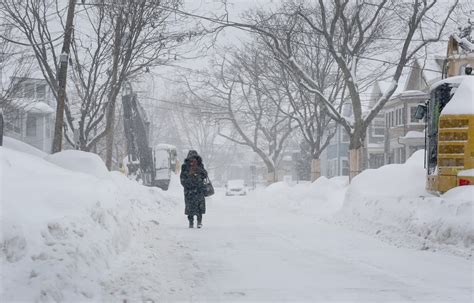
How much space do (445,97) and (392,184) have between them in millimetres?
3637

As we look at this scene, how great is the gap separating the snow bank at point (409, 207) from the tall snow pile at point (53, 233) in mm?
5364

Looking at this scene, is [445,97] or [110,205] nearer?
[110,205]

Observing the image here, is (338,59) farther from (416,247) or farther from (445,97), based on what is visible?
(416,247)

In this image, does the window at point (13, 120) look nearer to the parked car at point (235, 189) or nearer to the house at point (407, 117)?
the parked car at point (235, 189)

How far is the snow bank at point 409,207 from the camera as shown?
10.1 m

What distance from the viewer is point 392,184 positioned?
15.7 metres

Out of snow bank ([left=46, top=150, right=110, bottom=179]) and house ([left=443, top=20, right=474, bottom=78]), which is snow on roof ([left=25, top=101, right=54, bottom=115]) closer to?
snow bank ([left=46, top=150, right=110, bottom=179])

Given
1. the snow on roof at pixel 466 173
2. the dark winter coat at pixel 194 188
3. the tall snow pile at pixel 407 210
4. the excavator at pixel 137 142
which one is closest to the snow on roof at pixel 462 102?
the snow on roof at pixel 466 173

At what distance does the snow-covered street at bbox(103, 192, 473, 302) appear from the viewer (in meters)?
6.46

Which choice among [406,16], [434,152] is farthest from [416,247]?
[406,16]

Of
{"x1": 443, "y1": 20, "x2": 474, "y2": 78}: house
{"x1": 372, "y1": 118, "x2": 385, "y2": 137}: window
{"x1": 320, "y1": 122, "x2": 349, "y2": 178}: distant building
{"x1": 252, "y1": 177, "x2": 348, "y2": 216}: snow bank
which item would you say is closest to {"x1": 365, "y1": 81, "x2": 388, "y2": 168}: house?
{"x1": 372, "y1": 118, "x2": 385, "y2": 137}: window

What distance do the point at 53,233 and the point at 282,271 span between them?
3.07 metres

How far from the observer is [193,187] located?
564 inches

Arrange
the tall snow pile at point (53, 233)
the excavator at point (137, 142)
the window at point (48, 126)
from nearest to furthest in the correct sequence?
the tall snow pile at point (53, 233) < the excavator at point (137, 142) < the window at point (48, 126)
